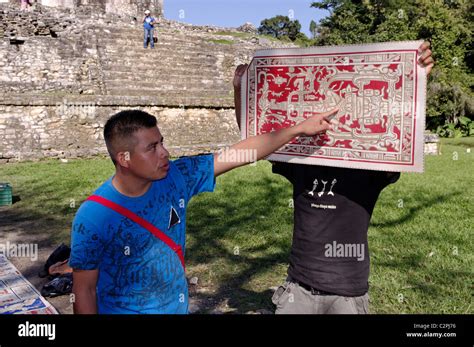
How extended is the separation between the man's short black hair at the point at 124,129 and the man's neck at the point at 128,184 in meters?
0.11

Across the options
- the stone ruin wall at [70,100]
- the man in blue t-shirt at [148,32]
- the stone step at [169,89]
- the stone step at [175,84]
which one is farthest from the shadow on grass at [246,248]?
the man in blue t-shirt at [148,32]

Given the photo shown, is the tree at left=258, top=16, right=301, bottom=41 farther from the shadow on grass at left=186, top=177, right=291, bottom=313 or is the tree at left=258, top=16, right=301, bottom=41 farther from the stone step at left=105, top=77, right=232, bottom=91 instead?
the shadow on grass at left=186, top=177, right=291, bottom=313

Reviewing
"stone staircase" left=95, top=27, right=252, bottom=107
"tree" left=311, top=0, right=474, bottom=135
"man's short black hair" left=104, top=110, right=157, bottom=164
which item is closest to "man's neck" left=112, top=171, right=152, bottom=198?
"man's short black hair" left=104, top=110, right=157, bottom=164

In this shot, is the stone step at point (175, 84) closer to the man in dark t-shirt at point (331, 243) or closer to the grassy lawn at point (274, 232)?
the grassy lawn at point (274, 232)

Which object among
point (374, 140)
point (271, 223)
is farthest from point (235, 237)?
point (374, 140)

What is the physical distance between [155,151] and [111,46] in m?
16.7

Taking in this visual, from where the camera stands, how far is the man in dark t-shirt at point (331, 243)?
2672mm

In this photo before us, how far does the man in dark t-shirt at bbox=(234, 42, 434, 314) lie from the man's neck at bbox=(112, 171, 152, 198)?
1.04 m

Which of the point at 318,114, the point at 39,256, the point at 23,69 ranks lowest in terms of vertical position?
the point at 39,256

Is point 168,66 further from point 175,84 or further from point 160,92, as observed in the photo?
point 160,92

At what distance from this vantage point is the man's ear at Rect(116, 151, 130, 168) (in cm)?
217

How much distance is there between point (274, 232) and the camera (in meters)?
6.37

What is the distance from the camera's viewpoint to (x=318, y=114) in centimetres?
248

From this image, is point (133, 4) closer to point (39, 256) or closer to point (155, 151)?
point (39, 256)
